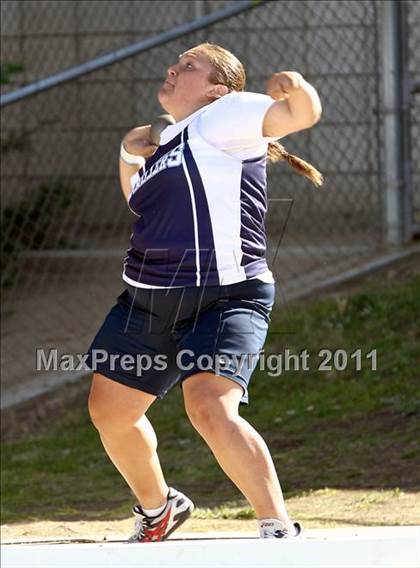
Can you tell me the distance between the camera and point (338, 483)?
5.88 m

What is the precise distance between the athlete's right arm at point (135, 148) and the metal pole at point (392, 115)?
14.0 feet

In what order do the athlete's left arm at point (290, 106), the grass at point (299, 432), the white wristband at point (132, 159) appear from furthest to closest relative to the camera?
1. the grass at point (299, 432)
2. the white wristband at point (132, 159)
3. the athlete's left arm at point (290, 106)

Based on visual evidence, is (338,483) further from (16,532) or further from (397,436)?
(16,532)

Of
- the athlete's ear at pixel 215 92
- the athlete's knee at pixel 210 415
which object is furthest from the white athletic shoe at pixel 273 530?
the athlete's ear at pixel 215 92

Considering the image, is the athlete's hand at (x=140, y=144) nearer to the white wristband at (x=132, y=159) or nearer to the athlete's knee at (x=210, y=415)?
the white wristband at (x=132, y=159)

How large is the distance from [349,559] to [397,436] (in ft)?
8.86

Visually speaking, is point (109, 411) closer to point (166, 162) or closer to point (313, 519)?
point (166, 162)

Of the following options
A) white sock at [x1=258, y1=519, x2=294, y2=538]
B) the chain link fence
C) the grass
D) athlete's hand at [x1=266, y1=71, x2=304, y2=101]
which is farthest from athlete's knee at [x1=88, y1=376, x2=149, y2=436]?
the chain link fence

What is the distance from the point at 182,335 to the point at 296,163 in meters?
0.71

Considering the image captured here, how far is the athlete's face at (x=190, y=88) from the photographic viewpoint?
4.30 m

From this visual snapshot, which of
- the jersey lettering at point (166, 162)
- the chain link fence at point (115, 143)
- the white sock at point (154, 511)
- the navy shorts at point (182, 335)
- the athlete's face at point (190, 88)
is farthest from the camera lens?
the chain link fence at point (115, 143)

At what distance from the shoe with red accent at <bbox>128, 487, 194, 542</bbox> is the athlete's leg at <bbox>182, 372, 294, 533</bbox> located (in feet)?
1.71

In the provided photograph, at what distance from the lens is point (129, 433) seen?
4.29 meters

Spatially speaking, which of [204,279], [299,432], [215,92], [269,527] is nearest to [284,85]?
[215,92]
